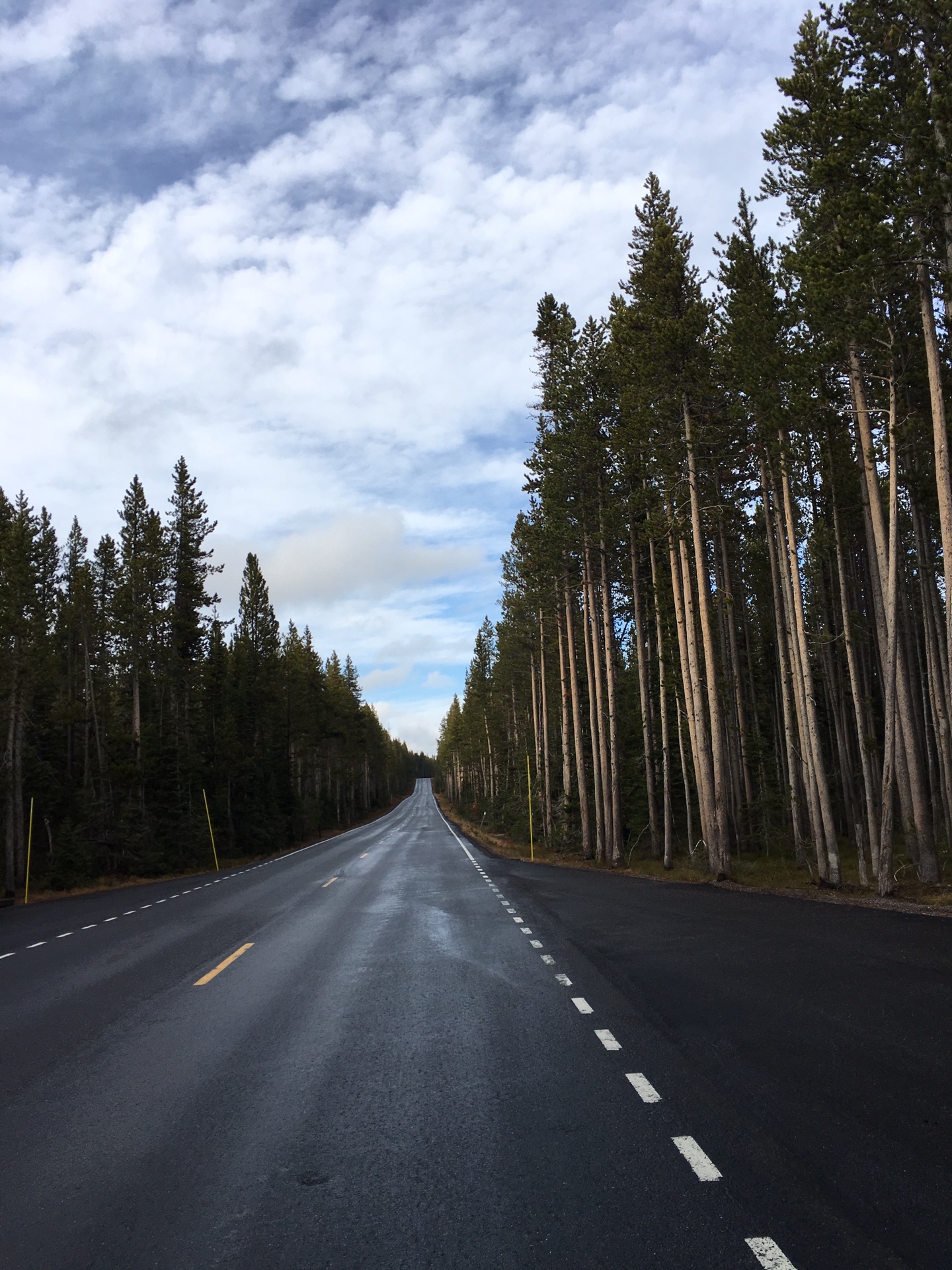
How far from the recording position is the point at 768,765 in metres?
36.9

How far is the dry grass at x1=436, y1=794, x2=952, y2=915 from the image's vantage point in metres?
14.2

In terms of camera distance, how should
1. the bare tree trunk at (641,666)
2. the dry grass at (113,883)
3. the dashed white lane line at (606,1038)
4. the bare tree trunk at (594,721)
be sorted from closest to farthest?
the dashed white lane line at (606,1038)
the dry grass at (113,883)
the bare tree trunk at (641,666)
the bare tree trunk at (594,721)

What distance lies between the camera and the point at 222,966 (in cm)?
1041

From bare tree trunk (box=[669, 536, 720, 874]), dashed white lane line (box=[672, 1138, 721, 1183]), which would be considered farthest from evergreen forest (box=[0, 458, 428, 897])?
dashed white lane line (box=[672, 1138, 721, 1183])

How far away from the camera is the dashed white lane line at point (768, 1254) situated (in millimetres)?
3258

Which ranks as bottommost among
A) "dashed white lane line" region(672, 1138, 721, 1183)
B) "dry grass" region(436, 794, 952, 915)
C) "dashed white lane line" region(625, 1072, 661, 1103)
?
"dry grass" region(436, 794, 952, 915)

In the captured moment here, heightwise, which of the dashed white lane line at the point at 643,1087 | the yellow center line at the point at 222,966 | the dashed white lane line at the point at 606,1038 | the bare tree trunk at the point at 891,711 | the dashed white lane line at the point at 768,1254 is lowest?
the yellow center line at the point at 222,966

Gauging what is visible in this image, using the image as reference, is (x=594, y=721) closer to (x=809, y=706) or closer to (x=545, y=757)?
(x=545, y=757)

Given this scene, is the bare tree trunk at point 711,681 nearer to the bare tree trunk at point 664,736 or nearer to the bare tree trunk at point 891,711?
the bare tree trunk at point 664,736

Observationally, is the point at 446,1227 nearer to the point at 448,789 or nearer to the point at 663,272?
the point at 663,272

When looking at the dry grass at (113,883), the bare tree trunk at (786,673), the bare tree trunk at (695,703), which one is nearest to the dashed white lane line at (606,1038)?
the bare tree trunk at (695,703)

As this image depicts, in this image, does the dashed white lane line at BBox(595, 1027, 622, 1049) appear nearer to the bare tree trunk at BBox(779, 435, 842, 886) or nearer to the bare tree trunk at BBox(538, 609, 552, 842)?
the bare tree trunk at BBox(779, 435, 842, 886)

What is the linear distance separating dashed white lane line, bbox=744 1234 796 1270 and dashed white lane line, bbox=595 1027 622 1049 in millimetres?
2963

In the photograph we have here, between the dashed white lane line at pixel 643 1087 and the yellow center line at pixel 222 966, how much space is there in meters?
5.64
